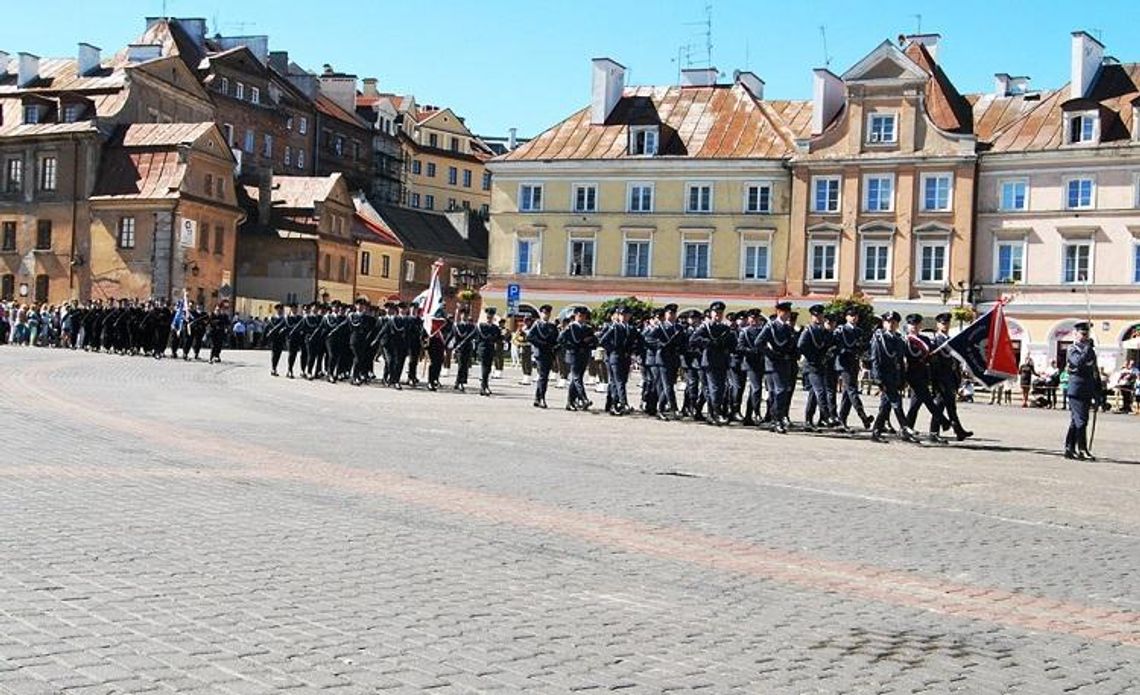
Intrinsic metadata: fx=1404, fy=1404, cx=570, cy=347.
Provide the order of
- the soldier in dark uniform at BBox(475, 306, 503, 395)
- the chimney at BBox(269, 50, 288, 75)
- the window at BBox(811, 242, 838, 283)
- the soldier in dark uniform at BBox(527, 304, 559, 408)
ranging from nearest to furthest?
the soldier in dark uniform at BBox(527, 304, 559, 408) → the soldier in dark uniform at BBox(475, 306, 503, 395) → the window at BBox(811, 242, 838, 283) → the chimney at BBox(269, 50, 288, 75)

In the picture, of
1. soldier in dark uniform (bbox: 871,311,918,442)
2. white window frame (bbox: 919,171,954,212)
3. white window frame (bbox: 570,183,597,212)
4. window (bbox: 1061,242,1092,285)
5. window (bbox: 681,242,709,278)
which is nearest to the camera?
soldier in dark uniform (bbox: 871,311,918,442)

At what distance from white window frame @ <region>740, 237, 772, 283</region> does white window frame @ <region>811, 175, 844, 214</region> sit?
2.62m

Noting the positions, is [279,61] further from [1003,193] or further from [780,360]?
[780,360]

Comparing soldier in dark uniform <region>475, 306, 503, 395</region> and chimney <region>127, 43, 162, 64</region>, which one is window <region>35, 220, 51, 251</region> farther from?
soldier in dark uniform <region>475, 306, 503, 395</region>

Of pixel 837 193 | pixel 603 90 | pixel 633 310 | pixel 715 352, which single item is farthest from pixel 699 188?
pixel 715 352

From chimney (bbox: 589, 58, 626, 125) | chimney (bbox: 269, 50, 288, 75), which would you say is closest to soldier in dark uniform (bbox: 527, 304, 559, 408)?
chimney (bbox: 589, 58, 626, 125)

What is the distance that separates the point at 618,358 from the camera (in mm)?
26062

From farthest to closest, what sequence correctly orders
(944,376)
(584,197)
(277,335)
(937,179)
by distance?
1. (584,197)
2. (937,179)
3. (277,335)
4. (944,376)

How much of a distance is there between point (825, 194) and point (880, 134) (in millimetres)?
3540

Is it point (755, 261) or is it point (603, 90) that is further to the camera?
point (603, 90)

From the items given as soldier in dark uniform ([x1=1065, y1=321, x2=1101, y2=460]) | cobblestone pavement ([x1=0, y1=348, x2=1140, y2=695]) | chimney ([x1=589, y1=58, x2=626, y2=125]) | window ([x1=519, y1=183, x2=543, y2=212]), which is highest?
chimney ([x1=589, y1=58, x2=626, y2=125])

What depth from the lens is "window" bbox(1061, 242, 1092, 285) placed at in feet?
191

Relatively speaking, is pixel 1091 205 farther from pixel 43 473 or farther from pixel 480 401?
pixel 43 473

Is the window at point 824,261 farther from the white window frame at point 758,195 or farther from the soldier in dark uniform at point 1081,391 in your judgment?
the soldier in dark uniform at point 1081,391
